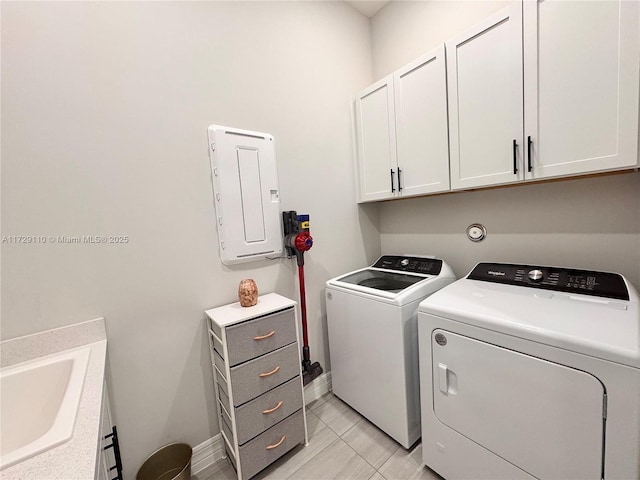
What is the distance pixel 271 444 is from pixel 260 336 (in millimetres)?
625

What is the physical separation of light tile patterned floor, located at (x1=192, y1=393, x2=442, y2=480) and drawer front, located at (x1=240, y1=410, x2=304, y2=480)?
81mm

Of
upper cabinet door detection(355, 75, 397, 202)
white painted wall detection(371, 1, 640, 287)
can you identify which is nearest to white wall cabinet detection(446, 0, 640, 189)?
white painted wall detection(371, 1, 640, 287)

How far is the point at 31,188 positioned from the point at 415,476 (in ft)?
7.40

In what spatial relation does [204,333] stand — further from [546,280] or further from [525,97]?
[525,97]

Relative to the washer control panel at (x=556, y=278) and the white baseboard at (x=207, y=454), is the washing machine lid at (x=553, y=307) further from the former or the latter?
the white baseboard at (x=207, y=454)

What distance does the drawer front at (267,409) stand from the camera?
136cm

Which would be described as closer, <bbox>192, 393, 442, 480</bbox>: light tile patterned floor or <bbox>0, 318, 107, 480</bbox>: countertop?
<bbox>0, 318, 107, 480</bbox>: countertop

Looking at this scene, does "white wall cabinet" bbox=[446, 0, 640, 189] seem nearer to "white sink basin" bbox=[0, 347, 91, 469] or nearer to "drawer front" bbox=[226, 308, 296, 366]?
"drawer front" bbox=[226, 308, 296, 366]

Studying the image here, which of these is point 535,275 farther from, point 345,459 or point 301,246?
point 345,459

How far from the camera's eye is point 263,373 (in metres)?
1.42

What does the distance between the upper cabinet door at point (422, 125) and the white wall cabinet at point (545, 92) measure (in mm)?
67

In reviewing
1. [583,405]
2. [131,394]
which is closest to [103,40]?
[131,394]

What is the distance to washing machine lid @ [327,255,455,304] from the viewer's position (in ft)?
5.04

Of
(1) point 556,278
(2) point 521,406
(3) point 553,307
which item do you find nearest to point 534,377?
(2) point 521,406
